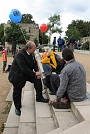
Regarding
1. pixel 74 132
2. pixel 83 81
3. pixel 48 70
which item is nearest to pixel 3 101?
pixel 48 70

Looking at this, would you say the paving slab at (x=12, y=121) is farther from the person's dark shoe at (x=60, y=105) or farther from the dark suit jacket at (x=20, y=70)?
the person's dark shoe at (x=60, y=105)

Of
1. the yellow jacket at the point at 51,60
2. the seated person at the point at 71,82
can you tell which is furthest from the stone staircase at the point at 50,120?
the yellow jacket at the point at 51,60

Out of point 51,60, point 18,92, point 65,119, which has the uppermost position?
point 51,60

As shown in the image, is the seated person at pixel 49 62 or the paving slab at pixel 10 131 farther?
the seated person at pixel 49 62

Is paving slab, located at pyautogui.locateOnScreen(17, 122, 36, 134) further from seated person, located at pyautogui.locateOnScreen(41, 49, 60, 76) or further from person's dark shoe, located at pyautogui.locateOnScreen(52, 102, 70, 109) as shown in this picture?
seated person, located at pyautogui.locateOnScreen(41, 49, 60, 76)

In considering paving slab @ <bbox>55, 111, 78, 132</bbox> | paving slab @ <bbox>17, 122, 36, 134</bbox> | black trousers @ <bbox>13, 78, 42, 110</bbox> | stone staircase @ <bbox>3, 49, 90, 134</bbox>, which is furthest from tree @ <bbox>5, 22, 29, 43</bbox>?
paving slab @ <bbox>55, 111, 78, 132</bbox>

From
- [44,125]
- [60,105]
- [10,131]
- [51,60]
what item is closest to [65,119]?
[44,125]

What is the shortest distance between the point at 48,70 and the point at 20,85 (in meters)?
3.18

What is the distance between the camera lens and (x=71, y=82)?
166 inches

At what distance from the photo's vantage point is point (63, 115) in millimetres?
3973

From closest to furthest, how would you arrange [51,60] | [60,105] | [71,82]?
[71,82] → [60,105] → [51,60]

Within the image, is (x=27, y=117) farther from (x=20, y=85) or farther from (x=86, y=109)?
(x=86, y=109)

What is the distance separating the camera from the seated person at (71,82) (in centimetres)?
416

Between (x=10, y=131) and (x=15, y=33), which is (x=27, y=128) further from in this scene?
(x=15, y=33)
